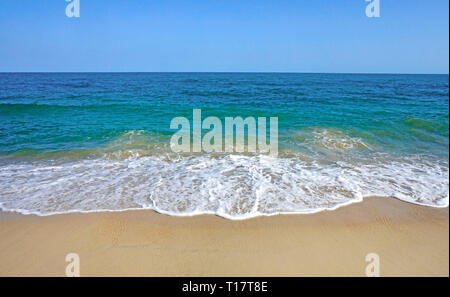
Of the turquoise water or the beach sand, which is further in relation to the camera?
the turquoise water

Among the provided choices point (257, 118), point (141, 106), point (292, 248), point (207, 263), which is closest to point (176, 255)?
point (207, 263)

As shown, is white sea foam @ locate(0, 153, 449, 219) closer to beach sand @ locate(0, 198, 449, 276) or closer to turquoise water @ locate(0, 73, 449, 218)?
turquoise water @ locate(0, 73, 449, 218)

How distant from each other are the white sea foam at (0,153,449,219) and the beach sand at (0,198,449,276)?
1.15 feet

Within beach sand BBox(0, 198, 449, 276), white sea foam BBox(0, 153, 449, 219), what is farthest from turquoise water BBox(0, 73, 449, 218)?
beach sand BBox(0, 198, 449, 276)

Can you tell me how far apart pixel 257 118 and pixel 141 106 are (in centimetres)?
919

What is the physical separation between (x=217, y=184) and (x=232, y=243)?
222 cm

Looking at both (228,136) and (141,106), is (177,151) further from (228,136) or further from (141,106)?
(141,106)

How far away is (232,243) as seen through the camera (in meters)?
3.71

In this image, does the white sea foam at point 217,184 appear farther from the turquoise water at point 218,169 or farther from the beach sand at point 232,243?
the beach sand at point 232,243

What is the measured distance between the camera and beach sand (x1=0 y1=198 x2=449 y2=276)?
3148 mm

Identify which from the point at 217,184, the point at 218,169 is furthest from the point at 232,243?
the point at 218,169

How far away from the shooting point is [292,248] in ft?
11.6

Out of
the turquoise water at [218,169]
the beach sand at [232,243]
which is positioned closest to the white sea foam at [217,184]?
the turquoise water at [218,169]

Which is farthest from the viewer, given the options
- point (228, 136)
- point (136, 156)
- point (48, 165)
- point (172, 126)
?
point (172, 126)
